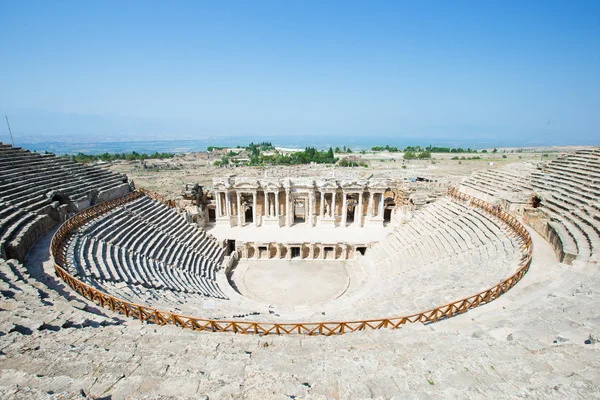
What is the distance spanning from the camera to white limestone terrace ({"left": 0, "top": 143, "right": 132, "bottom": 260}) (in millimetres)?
15680

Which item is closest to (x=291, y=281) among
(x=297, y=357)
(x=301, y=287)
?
(x=301, y=287)

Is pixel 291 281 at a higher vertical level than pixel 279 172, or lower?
lower

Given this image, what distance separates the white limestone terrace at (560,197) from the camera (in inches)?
620

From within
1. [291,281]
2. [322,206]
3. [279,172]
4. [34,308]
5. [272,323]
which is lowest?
[291,281]

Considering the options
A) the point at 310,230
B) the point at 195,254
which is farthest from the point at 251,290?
the point at 310,230

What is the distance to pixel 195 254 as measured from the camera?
955 inches

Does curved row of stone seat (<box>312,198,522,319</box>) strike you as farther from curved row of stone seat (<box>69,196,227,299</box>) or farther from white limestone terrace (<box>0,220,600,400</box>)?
curved row of stone seat (<box>69,196,227,299</box>)

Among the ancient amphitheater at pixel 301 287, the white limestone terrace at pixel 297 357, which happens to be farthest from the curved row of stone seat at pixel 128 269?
the white limestone terrace at pixel 297 357

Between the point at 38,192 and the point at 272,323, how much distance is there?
20140 mm

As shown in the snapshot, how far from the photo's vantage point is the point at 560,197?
21.3 metres

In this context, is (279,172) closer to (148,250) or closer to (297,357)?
(148,250)

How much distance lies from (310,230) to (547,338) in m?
24.1

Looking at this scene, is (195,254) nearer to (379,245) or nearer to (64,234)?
(64,234)

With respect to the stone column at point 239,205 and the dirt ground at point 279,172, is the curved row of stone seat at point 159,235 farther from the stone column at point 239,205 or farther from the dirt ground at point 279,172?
the dirt ground at point 279,172
